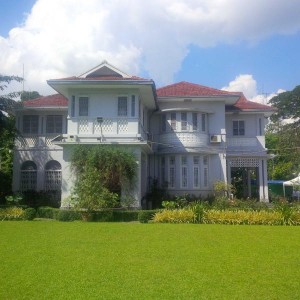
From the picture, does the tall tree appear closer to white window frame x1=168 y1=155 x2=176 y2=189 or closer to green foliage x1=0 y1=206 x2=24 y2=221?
green foliage x1=0 y1=206 x2=24 y2=221

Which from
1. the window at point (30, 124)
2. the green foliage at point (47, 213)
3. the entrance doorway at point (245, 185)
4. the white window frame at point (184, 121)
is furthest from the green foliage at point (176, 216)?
the entrance doorway at point (245, 185)

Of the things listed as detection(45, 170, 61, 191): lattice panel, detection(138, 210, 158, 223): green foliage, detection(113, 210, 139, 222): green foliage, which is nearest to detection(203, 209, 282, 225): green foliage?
detection(138, 210, 158, 223): green foliage

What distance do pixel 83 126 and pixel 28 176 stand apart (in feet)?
20.9

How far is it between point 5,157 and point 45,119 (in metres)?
5.12

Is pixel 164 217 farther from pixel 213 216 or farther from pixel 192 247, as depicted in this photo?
pixel 192 247

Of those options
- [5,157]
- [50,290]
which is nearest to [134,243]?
[50,290]

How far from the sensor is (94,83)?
21.0 m

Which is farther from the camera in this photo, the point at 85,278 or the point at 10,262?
the point at 10,262

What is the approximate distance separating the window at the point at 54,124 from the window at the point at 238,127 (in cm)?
1121

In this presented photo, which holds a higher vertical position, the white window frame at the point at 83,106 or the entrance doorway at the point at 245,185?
the white window frame at the point at 83,106

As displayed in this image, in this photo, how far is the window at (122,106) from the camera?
21797 mm

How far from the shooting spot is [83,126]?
21531 millimetres

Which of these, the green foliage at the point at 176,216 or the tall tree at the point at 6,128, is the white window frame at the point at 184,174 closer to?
the green foliage at the point at 176,216

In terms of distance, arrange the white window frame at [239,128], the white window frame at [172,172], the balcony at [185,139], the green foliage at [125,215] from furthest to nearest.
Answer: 1. the white window frame at [239,128]
2. the white window frame at [172,172]
3. the balcony at [185,139]
4. the green foliage at [125,215]
